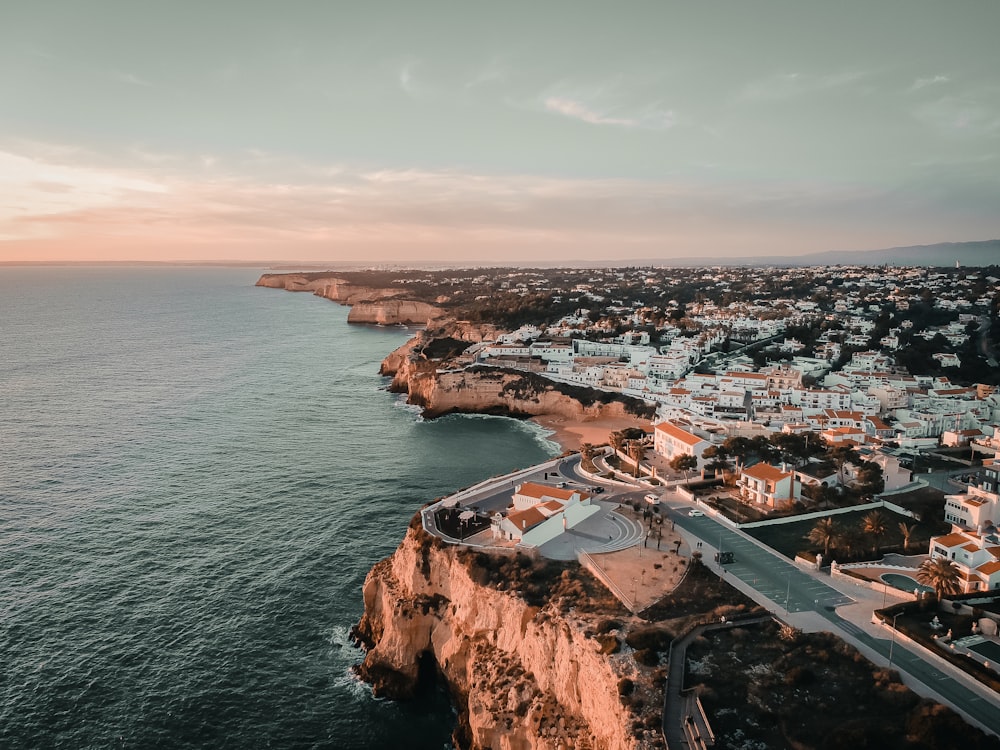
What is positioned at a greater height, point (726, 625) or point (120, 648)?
point (726, 625)

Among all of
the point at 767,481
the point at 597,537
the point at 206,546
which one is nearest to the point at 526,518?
the point at 597,537

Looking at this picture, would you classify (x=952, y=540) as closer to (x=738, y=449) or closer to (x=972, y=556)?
(x=972, y=556)

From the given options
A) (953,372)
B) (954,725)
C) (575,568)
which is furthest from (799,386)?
(954,725)

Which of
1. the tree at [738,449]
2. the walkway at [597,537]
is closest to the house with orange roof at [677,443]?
the tree at [738,449]

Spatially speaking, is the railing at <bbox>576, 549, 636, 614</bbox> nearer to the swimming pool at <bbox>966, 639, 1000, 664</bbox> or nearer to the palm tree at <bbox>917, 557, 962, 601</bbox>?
the swimming pool at <bbox>966, 639, 1000, 664</bbox>

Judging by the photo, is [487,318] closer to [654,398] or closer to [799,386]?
[654,398]
